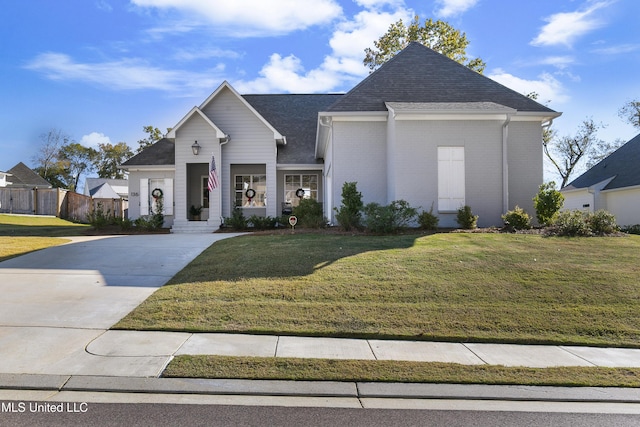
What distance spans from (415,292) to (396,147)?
6.94m

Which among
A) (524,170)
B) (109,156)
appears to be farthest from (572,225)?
(109,156)

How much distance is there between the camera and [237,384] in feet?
13.9

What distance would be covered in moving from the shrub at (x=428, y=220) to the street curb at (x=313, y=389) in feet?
27.1

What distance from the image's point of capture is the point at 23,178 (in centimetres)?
4659

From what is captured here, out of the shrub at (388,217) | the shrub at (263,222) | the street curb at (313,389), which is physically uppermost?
the shrub at (388,217)

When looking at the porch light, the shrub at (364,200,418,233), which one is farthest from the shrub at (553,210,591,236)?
the porch light

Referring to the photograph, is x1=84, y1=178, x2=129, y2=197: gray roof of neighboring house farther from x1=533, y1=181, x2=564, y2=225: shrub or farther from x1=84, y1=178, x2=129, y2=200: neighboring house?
x1=533, y1=181, x2=564, y2=225: shrub

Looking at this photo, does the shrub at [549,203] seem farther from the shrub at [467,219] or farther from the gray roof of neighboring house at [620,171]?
the gray roof of neighboring house at [620,171]

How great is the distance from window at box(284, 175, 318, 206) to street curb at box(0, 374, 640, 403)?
15476 millimetres

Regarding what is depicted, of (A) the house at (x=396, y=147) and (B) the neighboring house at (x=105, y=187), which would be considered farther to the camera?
(B) the neighboring house at (x=105, y=187)

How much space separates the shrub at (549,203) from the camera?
12.5m

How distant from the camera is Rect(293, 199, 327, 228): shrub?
14.0 m

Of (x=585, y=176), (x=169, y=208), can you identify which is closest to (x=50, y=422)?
(x=169, y=208)

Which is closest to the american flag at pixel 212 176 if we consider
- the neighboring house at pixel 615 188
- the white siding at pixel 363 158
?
the white siding at pixel 363 158
